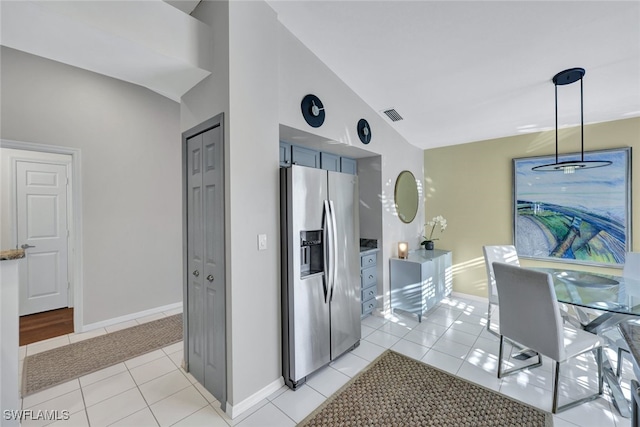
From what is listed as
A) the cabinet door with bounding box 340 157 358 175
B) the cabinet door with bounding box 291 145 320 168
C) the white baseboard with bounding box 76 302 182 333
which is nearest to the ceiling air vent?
the cabinet door with bounding box 340 157 358 175

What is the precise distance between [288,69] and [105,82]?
101 inches

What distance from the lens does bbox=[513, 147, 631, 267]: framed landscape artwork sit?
3.01 meters

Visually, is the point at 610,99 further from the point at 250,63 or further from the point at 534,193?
the point at 250,63

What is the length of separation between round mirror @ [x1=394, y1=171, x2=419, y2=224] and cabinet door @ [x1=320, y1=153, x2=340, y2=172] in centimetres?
100

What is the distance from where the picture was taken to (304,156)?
9.76ft

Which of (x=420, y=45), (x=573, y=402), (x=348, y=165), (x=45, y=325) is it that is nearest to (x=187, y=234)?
(x=348, y=165)

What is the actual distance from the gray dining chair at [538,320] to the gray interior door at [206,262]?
2.21m

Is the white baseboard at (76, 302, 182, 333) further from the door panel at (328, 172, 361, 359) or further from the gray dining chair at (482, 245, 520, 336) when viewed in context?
the gray dining chair at (482, 245, 520, 336)

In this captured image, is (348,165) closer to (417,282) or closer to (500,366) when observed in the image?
(417,282)

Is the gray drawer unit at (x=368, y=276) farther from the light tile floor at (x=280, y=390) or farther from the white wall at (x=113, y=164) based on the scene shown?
the white wall at (x=113, y=164)

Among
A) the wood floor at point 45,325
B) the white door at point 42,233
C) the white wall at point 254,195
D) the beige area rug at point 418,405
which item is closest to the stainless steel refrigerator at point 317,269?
the white wall at point 254,195

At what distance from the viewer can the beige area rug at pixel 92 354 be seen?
2283 millimetres

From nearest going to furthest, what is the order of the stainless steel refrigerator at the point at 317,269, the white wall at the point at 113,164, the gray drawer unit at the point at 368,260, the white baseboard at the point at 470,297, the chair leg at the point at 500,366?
the stainless steel refrigerator at the point at 317,269 < the chair leg at the point at 500,366 < the white wall at the point at 113,164 < the gray drawer unit at the point at 368,260 < the white baseboard at the point at 470,297

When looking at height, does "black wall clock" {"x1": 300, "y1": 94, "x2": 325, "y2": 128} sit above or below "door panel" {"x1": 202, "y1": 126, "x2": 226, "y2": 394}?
above
